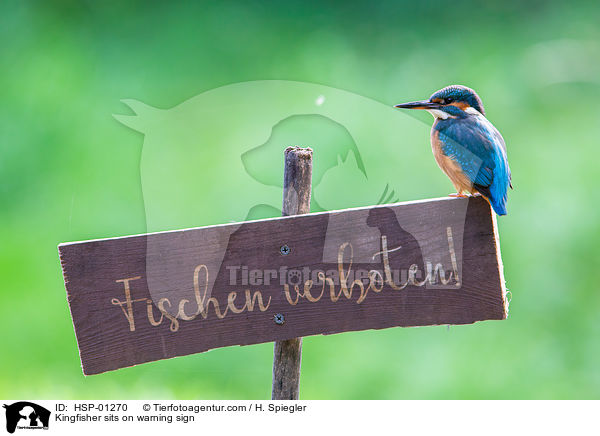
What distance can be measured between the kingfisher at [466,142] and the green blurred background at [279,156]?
1.52m

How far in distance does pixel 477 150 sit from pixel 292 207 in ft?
1.81

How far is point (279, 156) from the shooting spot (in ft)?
8.52

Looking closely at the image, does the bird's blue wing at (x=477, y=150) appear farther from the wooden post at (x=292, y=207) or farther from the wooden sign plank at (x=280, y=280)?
the wooden post at (x=292, y=207)

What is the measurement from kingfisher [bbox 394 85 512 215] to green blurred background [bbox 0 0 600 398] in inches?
59.9

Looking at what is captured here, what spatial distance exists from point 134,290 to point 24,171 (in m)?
2.53

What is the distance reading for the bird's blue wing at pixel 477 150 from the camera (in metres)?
1.79

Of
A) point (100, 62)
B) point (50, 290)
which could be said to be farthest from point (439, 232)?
point (100, 62)

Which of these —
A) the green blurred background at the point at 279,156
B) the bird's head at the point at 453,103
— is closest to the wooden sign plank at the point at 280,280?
the bird's head at the point at 453,103

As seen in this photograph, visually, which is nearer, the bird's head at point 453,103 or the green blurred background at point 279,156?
the bird's head at point 453,103

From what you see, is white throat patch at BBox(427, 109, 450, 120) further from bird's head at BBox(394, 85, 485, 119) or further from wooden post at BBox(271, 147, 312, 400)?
wooden post at BBox(271, 147, 312, 400)

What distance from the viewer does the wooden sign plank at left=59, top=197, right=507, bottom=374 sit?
1.57 metres
